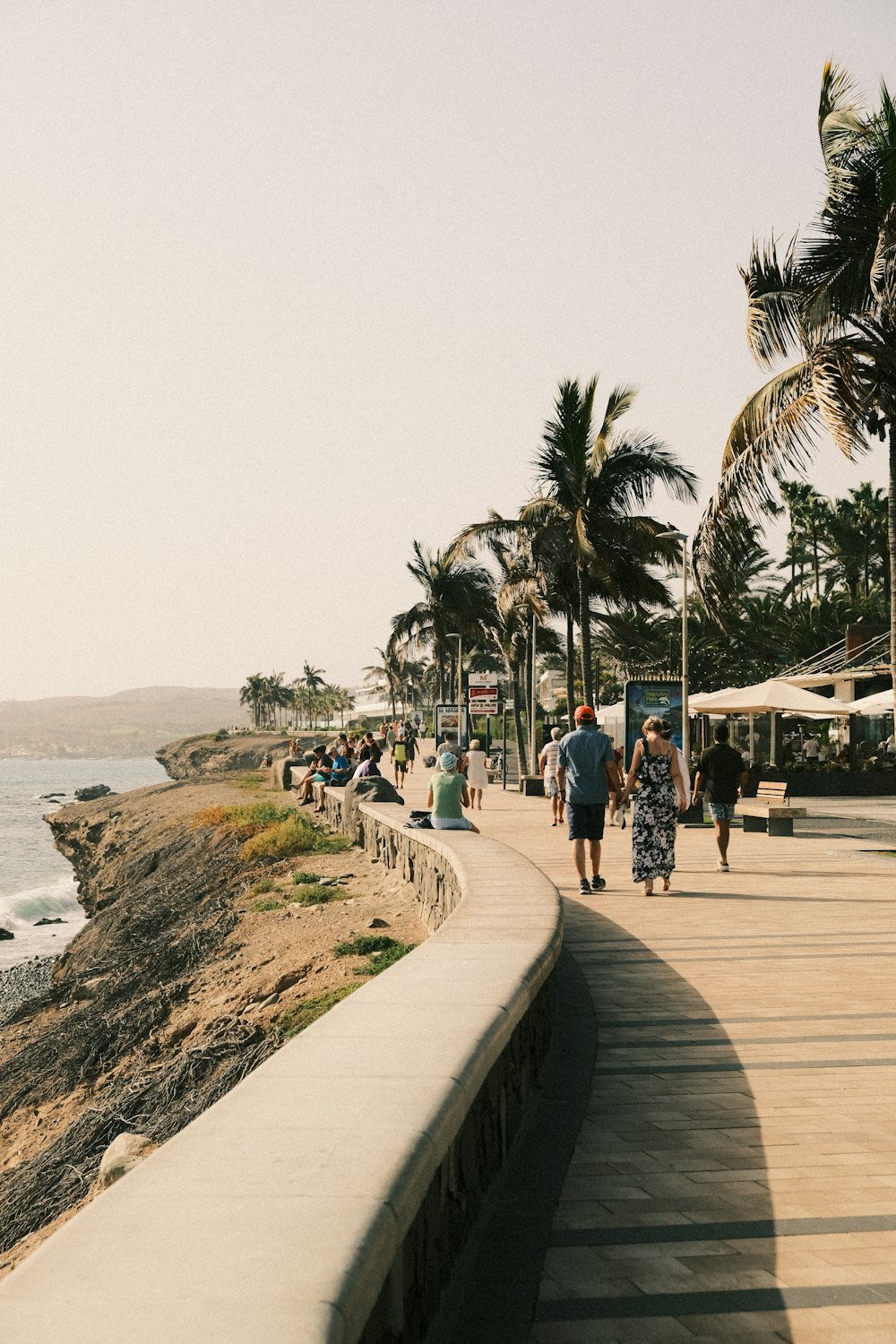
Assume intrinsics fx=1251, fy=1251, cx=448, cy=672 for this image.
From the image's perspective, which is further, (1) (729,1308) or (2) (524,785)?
(2) (524,785)

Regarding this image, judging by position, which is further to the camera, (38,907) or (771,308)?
(38,907)

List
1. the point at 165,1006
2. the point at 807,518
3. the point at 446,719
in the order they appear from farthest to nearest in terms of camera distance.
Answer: the point at 807,518 < the point at 446,719 < the point at 165,1006

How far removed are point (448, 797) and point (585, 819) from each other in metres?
2.42

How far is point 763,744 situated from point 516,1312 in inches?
1915

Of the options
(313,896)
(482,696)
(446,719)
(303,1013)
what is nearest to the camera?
(303,1013)

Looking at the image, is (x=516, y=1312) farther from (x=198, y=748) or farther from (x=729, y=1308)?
(x=198, y=748)

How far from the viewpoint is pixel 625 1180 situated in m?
4.50

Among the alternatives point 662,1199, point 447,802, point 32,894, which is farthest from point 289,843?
point 32,894

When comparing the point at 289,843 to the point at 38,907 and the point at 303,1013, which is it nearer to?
the point at 303,1013

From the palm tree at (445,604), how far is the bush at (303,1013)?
42.5m

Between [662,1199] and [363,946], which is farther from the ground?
[662,1199]

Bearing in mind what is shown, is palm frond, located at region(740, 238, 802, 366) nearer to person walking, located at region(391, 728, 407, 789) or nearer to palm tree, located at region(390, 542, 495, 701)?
person walking, located at region(391, 728, 407, 789)

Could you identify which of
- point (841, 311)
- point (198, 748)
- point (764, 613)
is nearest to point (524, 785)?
point (841, 311)

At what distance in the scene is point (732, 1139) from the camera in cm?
491
